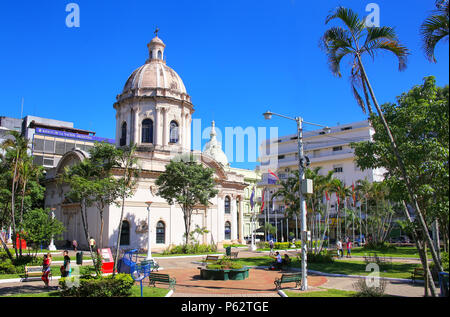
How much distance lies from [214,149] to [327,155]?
22.5 metres

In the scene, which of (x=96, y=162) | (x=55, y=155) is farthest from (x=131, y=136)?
(x=96, y=162)

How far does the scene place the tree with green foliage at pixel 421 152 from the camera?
13133 millimetres

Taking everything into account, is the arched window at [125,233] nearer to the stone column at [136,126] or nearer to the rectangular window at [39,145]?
the stone column at [136,126]

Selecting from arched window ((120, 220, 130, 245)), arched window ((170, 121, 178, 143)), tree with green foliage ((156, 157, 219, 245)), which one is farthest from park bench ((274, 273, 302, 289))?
arched window ((170, 121, 178, 143))

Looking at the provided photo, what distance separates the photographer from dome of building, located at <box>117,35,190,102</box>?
46.3m

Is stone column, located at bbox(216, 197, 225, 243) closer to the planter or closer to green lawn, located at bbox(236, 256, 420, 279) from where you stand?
green lawn, located at bbox(236, 256, 420, 279)

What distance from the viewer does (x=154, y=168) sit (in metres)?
41.4

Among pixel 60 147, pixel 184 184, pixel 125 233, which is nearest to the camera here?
pixel 184 184

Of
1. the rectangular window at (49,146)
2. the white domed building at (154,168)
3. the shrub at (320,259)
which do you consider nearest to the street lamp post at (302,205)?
the shrub at (320,259)

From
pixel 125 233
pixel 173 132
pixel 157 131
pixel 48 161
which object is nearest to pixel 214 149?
pixel 173 132

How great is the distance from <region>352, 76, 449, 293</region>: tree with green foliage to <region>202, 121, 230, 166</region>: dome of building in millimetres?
56701

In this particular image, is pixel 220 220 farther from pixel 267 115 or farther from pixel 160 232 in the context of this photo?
pixel 267 115

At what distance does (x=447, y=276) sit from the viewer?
888 cm
